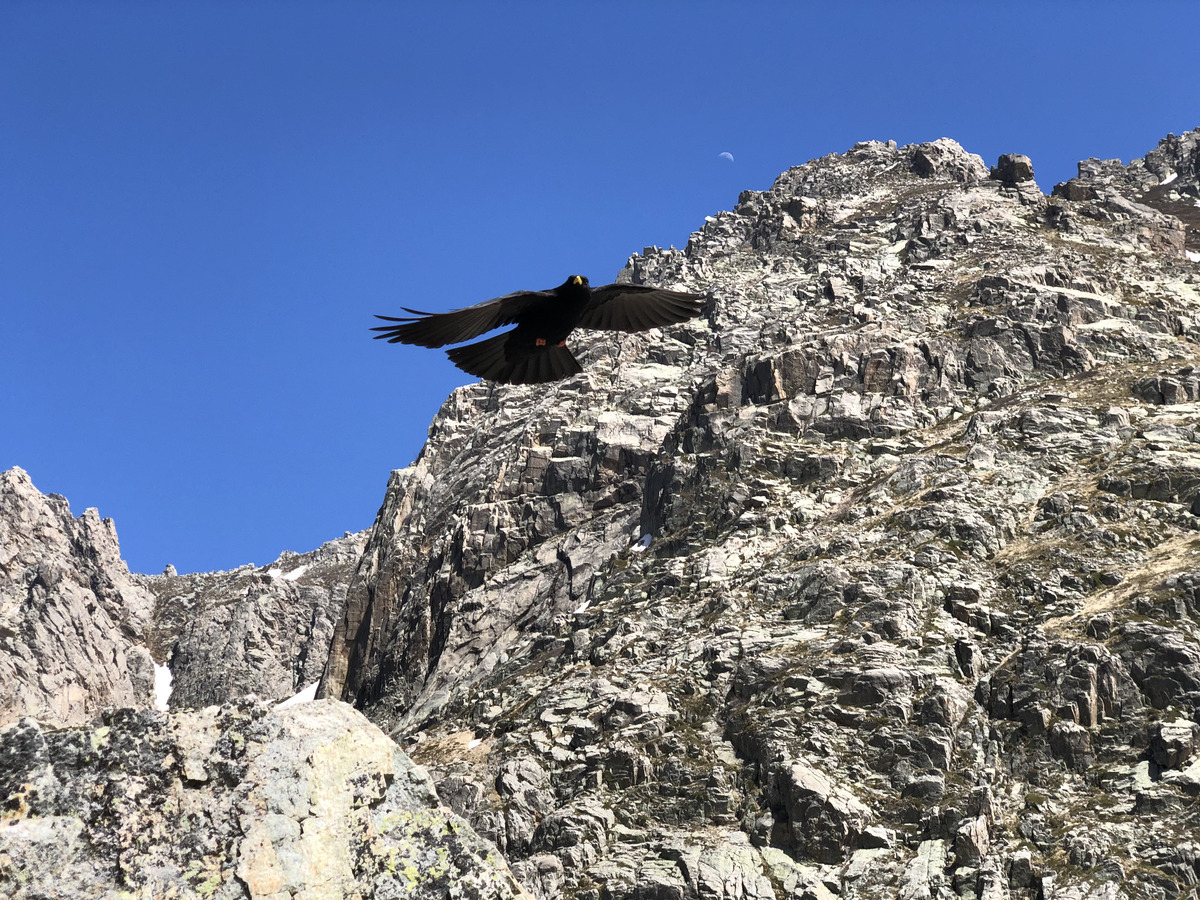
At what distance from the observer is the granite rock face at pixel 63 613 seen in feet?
392

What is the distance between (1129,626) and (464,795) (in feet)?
114

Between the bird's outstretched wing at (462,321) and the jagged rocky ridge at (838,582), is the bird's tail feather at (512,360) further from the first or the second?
the jagged rocky ridge at (838,582)

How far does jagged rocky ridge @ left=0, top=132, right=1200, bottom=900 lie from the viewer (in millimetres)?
52094

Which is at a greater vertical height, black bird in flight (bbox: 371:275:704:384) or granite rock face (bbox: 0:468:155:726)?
granite rock face (bbox: 0:468:155:726)

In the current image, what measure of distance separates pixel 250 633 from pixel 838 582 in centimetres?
11038

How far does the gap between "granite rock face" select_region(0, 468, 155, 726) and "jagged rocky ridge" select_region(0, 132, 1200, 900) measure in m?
29.7

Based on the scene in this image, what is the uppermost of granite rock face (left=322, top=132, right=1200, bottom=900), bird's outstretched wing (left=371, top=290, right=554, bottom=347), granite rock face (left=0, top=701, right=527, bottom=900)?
granite rock face (left=322, top=132, right=1200, bottom=900)

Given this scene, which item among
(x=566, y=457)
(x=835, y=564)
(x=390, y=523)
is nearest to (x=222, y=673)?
(x=390, y=523)

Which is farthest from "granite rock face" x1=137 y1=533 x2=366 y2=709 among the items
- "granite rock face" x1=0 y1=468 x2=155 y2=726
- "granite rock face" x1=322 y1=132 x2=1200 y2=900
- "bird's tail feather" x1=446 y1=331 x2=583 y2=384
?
"bird's tail feather" x1=446 y1=331 x2=583 y2=384

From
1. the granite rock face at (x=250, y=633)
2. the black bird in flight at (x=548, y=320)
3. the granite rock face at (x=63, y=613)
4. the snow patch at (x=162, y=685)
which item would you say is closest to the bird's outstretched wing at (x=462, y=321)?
the black bird in flight at (x=548, y=320)

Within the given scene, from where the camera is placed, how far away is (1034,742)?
56.4m

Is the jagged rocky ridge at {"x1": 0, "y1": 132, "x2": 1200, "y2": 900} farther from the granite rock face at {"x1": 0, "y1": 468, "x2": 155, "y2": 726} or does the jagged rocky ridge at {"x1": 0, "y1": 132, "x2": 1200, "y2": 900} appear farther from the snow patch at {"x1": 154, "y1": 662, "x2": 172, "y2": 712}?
the snow patch at {"x1": 154, "y1": 662, "x2": 172, "y2": 712}

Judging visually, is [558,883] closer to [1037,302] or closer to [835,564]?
[835,564]

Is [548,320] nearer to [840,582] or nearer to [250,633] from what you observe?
[840,582]
